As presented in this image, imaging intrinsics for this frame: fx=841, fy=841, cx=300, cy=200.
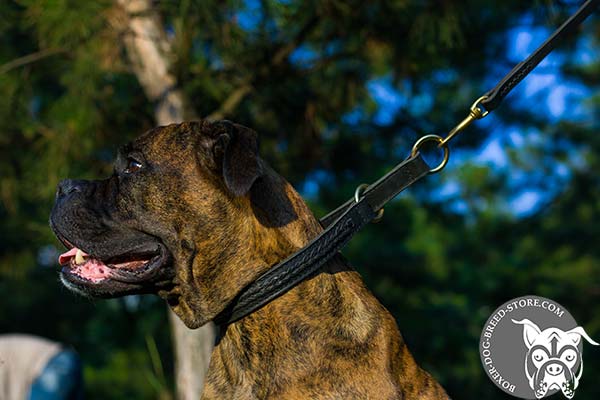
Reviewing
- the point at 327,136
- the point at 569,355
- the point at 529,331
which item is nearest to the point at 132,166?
the point at 529,331

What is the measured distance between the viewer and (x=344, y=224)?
3.17 metres

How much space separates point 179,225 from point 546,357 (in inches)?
65.0

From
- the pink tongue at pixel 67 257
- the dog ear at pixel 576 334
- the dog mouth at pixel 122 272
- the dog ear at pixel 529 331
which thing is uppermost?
the pink tongue at pixel 67 257

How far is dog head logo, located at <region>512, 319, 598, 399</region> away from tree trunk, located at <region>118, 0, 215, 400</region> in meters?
3.06

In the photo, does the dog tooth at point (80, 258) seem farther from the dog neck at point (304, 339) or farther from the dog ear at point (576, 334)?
the dog ear at point (576, 334)

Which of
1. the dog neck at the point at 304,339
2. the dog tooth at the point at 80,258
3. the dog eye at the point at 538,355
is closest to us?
the dog neck at the point at 304,339

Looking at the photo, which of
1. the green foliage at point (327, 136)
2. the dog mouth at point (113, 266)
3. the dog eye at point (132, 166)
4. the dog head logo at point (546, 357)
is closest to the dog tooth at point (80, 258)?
the dog mouth at point (113, 266)

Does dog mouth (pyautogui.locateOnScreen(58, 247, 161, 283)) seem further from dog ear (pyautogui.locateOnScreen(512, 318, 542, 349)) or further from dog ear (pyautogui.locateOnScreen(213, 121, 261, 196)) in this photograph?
dog ear (pyautogui.locateOnScreen(512, 318, 542, 349))

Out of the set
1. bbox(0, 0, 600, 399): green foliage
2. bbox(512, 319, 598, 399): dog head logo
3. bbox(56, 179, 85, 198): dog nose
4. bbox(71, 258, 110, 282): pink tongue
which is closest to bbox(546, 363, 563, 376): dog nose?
bbox(512, 319, 598, 399): dog head logo

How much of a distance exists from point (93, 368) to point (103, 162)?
433 inches

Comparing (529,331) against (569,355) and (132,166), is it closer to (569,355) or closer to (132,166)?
(569,355)

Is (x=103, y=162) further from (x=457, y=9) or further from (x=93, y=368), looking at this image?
(x=93, y=368)

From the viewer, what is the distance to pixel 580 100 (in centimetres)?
1647

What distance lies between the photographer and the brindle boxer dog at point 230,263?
3043 millimetres
